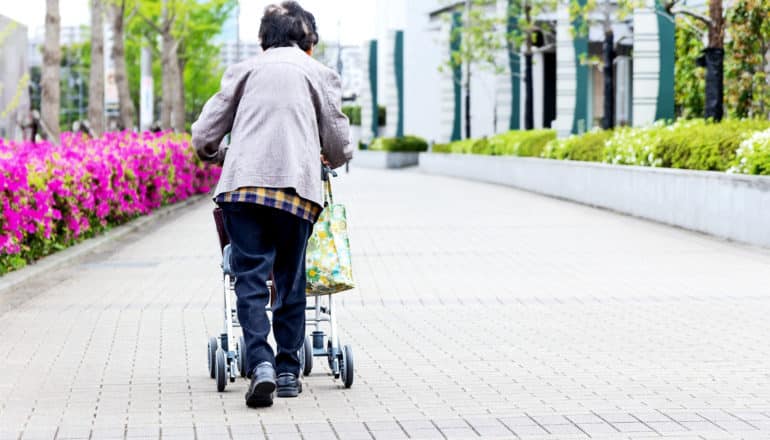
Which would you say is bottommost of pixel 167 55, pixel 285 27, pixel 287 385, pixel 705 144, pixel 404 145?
pixel 287 385

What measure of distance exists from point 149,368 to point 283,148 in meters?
1.99

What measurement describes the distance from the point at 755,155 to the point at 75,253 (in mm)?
7685

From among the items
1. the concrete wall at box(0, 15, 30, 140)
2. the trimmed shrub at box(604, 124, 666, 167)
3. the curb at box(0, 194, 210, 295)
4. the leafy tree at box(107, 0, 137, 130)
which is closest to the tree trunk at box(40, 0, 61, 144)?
the concrete wall at box(0, 15, 30, 140)

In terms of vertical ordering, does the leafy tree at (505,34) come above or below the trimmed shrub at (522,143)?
above

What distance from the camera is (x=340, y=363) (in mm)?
7098

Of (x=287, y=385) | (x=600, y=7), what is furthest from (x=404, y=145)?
(x=287, y=385)

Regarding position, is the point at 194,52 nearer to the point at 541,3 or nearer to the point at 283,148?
the point at 541,3

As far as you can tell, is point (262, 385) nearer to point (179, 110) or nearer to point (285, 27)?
point (285, 27)

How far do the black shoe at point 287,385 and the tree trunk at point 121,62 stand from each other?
22629 millimetres

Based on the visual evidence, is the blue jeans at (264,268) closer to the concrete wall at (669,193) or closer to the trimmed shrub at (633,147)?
the concrete wall at (669,193)

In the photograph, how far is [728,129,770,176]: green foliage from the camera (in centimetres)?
1641

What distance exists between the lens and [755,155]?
654 inches

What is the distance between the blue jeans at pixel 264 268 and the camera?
6.49 meters

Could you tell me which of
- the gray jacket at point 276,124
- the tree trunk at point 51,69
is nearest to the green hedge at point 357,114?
the tree trunk at point 51,69
